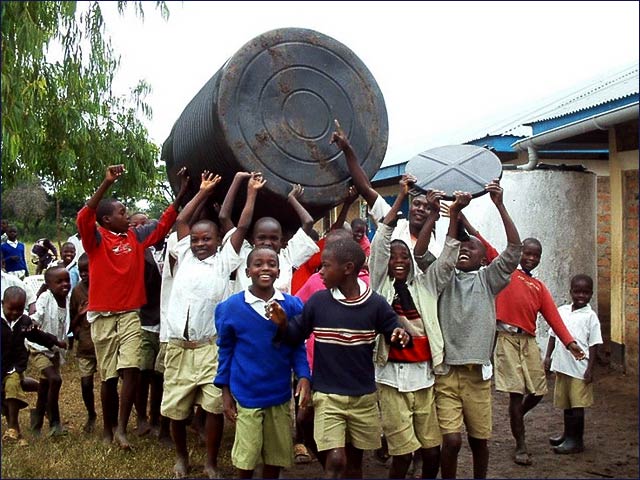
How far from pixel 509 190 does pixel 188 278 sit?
15.6 feet

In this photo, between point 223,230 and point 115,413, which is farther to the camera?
point 115,413

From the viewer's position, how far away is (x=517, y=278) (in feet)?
16.7

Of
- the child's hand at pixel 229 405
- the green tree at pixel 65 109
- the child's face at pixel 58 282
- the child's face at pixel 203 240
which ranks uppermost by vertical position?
the green tree at pixel 65 109

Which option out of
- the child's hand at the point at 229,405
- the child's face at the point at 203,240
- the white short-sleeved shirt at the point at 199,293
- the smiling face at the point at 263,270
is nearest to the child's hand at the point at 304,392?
the child's hand at the point at 229,405

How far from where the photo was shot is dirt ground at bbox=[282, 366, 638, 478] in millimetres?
4586

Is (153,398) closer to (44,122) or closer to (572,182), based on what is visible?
(44,122)

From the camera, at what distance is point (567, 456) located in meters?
4.94

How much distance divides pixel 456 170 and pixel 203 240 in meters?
1.43

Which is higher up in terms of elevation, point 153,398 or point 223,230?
point 223,230

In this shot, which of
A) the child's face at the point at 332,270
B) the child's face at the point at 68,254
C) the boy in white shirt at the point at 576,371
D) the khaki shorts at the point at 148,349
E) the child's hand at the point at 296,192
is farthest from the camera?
the child's face at the point at 68,254

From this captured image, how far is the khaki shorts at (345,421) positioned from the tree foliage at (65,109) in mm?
2224

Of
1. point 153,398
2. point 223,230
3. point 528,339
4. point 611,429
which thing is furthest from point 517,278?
point 153,398

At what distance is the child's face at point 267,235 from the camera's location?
419 cm

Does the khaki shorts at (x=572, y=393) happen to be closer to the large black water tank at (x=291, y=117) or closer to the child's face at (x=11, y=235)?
the large black water tank at (x=291, y=117)
